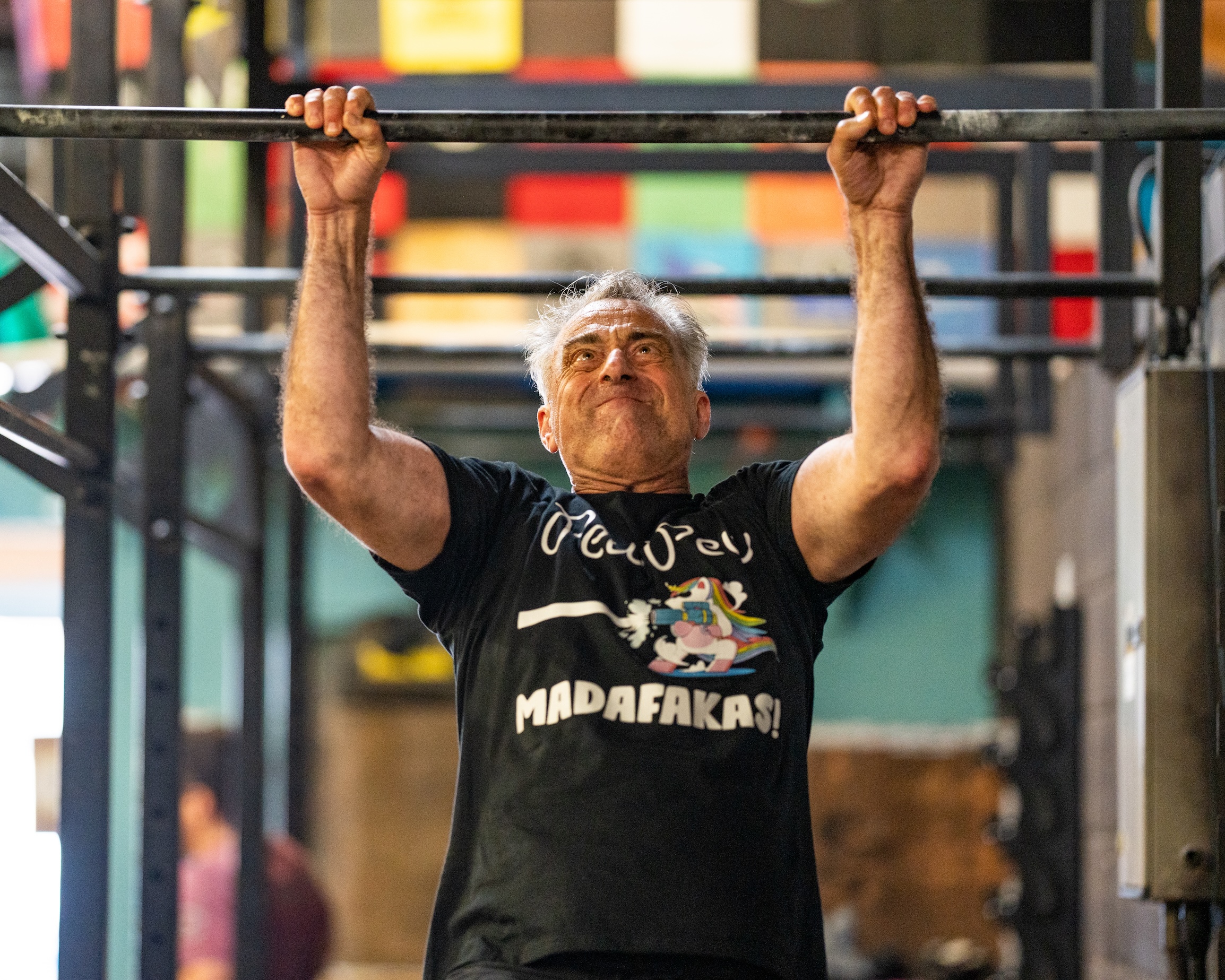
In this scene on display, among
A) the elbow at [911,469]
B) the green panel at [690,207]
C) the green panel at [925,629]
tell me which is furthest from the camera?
the green panel at [925,629]

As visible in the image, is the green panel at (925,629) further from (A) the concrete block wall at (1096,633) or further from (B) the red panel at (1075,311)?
(A) the concrete block wall at (1096,633)

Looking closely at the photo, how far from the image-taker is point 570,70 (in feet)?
14.6

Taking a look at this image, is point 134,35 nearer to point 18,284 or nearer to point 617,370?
point 18,284

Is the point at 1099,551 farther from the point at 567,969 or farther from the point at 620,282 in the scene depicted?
the point at 567,969

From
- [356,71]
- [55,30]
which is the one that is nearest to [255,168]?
[356,71]

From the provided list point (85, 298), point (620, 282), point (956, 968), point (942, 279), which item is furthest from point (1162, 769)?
point (956, 968)

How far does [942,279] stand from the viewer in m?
2.85

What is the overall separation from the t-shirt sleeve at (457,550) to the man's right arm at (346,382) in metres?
0.01

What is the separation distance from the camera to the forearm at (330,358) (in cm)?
183

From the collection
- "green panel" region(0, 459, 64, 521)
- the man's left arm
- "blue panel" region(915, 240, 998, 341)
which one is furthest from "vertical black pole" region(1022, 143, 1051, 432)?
"green panel" region(0, 459, 64, 521)

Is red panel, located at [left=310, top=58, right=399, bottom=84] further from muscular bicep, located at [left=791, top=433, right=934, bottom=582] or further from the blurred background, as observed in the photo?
muscular bicep, located at [left=791, top=433, right=934, bottom=582]

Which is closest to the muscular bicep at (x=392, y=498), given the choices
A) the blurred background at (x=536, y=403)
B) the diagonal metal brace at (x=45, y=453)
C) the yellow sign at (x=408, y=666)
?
the diagonal metal brace at (x=45, y=453)

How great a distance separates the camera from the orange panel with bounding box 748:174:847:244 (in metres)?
5.62

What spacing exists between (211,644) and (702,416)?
5.39 meters
